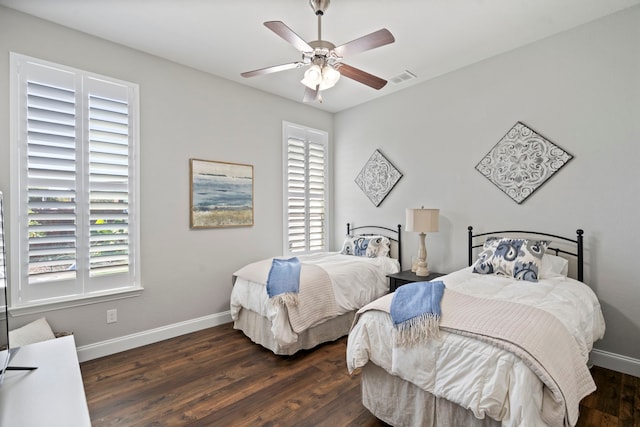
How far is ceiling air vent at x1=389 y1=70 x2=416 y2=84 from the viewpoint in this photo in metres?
3.56

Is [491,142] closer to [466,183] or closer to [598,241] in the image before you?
[466,183]

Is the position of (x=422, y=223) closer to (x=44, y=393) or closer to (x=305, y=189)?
(x=305, y=189)

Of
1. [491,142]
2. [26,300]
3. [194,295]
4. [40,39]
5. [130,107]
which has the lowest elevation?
[194,295]

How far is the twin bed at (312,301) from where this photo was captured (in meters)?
2.71

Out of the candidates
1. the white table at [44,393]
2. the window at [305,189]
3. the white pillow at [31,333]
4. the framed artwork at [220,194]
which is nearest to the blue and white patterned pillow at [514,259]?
the window at [305,189]

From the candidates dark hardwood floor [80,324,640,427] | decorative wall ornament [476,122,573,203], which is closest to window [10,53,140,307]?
dark hardwood floor [80,324,640,427]

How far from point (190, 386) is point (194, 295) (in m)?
1.23

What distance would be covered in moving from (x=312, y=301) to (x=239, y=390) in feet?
3.01

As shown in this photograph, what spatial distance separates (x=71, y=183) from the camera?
267 centimetres

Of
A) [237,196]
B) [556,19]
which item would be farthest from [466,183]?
[237,196]

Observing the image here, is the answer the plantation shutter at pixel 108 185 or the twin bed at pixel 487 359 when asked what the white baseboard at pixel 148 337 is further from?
the twin bed at pixel 487 359

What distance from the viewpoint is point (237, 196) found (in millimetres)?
3801

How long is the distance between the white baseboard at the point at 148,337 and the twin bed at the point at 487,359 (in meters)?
2.19

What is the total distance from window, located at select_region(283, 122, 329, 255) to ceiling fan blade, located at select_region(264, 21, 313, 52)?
2.23 m
